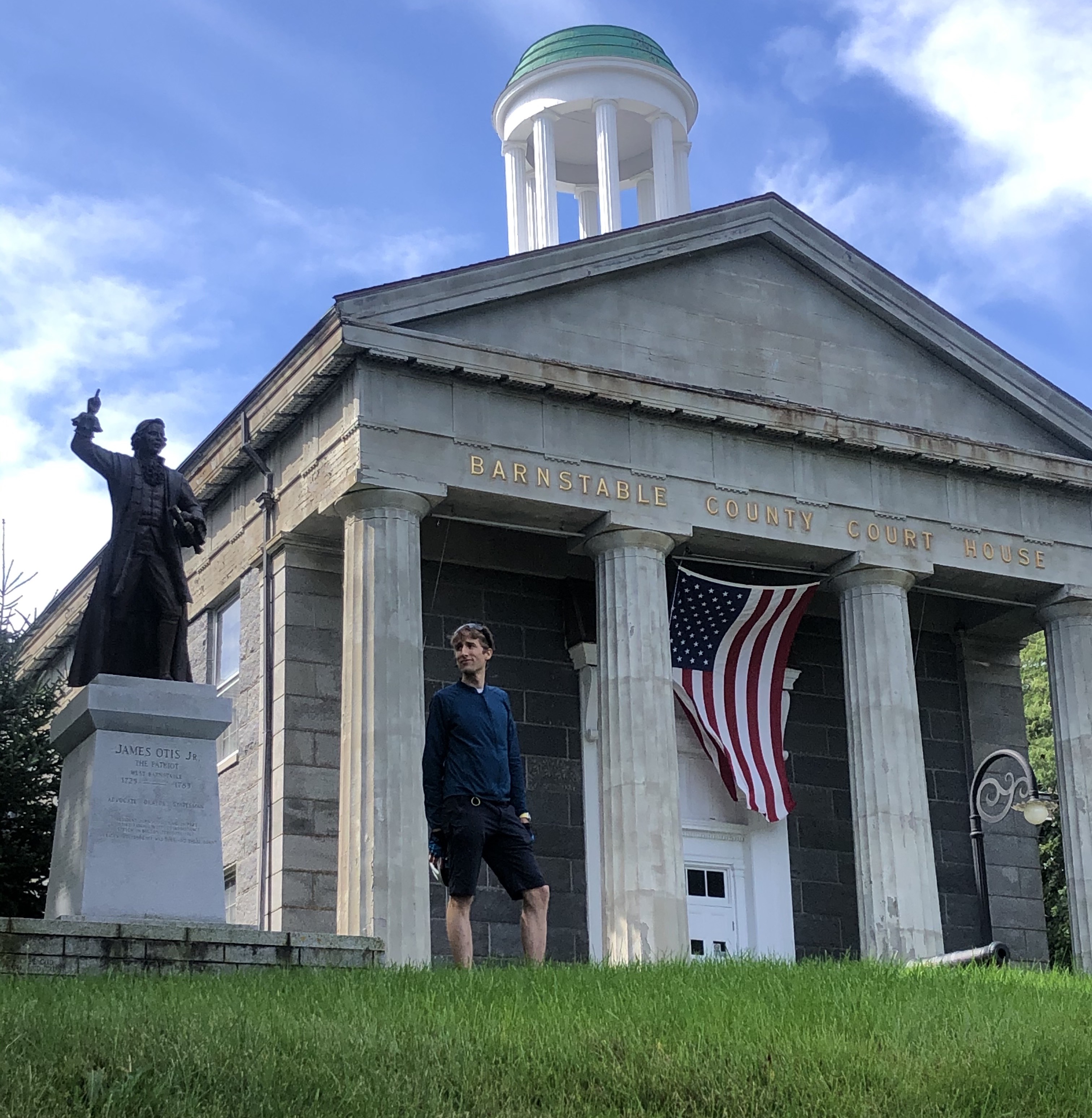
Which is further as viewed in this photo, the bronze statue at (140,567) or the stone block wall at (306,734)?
the stone block wall at (306,734)

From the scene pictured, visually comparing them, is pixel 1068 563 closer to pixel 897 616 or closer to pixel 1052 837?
pixel 897 616

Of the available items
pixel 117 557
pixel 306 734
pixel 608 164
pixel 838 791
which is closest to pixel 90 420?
pixel 117 557

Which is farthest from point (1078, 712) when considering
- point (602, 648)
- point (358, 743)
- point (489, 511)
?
point (358, 743)

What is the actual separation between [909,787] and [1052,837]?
1765 cm

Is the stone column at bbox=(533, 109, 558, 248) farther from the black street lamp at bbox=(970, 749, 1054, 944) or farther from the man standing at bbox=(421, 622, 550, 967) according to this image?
the man standing at bbox=(421, 622, 550, 967)

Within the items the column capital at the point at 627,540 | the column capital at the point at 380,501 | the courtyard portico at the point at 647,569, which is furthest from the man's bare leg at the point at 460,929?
the column capital at the point at 627,540

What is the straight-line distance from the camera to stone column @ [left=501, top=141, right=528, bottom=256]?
4112cm

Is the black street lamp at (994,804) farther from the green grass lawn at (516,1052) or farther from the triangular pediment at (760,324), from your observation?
the green grass lawn at (516,1052)

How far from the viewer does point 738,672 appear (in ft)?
82.0

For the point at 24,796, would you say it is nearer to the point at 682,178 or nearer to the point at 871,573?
the point at 871,573

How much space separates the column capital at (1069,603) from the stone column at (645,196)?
1788 centimetres

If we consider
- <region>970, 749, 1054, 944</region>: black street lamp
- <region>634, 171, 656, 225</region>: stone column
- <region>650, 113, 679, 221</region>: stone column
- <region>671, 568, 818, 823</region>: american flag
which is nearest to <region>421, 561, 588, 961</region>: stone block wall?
<region>671, 568, 818, 823</region>: american flag

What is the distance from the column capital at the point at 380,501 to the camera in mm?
21969

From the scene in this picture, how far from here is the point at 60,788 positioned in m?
14.7
